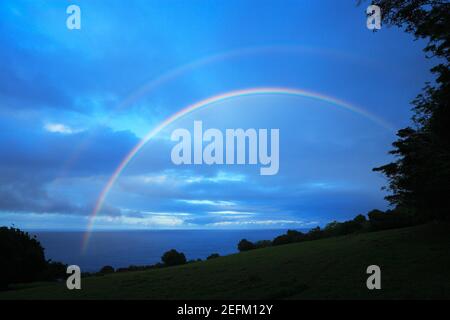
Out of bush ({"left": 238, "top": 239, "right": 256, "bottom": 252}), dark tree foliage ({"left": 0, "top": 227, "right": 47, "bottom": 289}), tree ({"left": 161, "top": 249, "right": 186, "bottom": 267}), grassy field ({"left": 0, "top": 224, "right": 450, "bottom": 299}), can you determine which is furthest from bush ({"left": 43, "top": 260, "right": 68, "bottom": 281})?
bush ({"left": 238, "top": 239, "right": 256, "bottom": 252})

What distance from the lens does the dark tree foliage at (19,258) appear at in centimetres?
3966

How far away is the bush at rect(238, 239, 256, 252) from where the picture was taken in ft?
208

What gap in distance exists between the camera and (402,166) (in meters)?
32.6

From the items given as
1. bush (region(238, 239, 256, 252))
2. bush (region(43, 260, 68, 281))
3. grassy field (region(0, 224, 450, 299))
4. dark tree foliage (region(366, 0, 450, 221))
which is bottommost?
bush (region(43, 260, 68, 281))

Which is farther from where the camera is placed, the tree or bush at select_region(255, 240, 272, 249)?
bush at select_region(255, 240, 272, 249)

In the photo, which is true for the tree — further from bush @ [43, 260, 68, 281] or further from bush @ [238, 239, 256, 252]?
bush @ [238, 239, 256, 252]

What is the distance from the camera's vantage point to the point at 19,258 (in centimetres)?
4112

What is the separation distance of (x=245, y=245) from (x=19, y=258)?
35.0 meters

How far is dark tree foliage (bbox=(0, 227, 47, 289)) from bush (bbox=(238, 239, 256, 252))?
31.0m

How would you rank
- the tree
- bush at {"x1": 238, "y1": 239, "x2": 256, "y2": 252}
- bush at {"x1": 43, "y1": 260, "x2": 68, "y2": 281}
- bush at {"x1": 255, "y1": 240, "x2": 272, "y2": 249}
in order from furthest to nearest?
bush at {"x1": 255, "y1": 240, "x2": 272, "y2": 249}, bush at {"x1": 238, "y1": 239, "x2": 256, "y2": 252}, the tree, bush at {"x1": 43, "y1": 260, "x2": 68, "y2": 281}

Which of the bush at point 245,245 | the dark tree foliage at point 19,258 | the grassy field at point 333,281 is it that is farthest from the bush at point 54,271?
the bush at point 245,245

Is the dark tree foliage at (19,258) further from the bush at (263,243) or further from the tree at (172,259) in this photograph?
the bush at (263,243)
